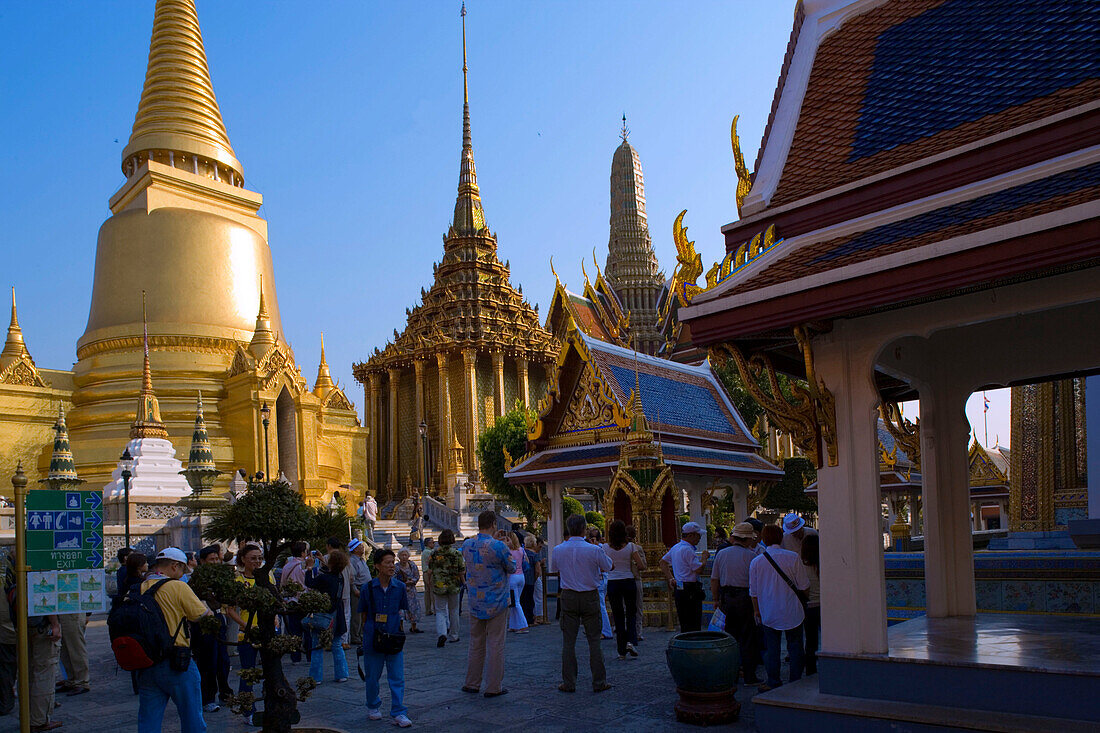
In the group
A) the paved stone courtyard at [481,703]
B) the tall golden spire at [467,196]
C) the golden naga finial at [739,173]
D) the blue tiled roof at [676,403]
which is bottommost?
the paved stone courtyard at [481,703]

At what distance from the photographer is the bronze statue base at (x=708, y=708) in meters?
7.28

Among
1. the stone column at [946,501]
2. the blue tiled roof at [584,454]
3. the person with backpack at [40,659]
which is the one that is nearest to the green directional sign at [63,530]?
the person with backpack at [40,659]

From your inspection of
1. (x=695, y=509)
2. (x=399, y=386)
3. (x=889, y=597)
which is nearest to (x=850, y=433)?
(x=889, y=597)

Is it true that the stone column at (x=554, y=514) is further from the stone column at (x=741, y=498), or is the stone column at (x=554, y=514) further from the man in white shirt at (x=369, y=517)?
the man in white shirt at (x=369, y=517)

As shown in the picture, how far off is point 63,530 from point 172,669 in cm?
129

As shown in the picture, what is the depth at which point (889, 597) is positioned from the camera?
9.46 metres

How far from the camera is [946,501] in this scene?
8.62 m

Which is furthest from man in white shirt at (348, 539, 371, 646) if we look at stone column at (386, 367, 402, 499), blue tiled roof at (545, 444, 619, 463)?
stone column at (386, 367, 402, 499)

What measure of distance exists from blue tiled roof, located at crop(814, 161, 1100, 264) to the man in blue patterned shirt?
4132 millimetres

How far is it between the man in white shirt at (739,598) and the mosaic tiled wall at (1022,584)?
1649mm

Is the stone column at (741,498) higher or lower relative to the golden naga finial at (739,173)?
lower

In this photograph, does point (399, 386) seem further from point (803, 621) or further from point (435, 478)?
point (803, 621)

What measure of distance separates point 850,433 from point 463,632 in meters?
8.90

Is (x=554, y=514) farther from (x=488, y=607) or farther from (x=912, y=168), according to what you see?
(x=912, y=168)
